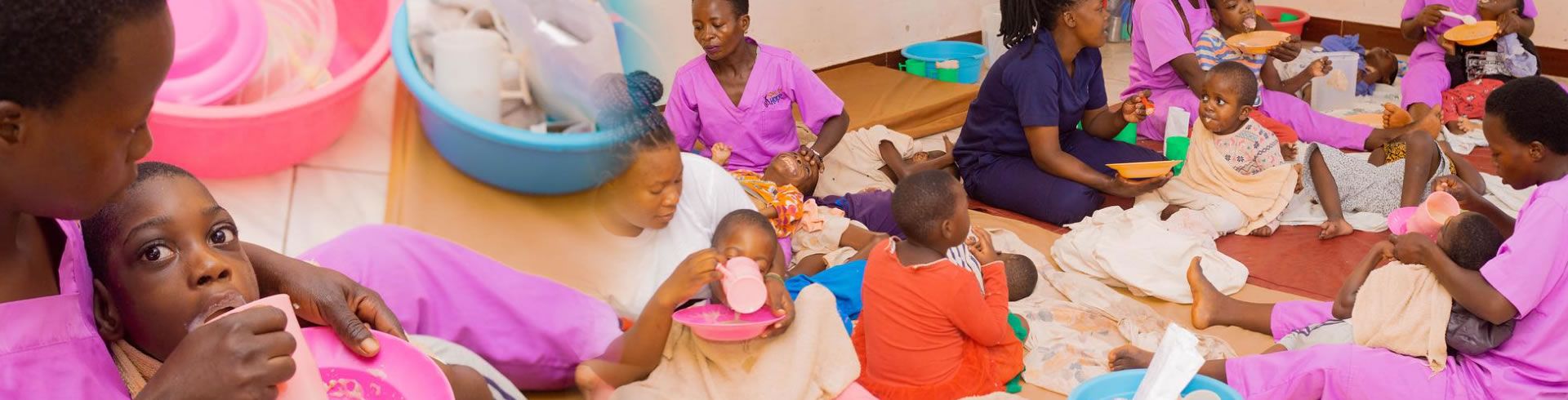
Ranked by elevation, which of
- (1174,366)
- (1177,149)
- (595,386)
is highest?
(595,386)

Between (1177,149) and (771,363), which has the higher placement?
(771,363)

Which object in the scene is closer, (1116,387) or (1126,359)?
(1116,387)

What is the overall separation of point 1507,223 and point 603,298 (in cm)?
169

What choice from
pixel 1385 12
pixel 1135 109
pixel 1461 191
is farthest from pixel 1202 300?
pixel 1385 12

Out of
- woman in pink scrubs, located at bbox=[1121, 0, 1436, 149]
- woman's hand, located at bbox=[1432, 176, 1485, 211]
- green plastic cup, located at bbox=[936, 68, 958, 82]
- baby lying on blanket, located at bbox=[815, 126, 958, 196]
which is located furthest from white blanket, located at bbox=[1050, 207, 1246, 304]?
green plastic cup, located at bbox=[936, 68, 958, 82]

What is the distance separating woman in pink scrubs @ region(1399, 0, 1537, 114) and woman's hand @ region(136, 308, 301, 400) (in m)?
3.13

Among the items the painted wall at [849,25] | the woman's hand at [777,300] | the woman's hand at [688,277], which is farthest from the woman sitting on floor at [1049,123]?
the woman's hand at [688,277]

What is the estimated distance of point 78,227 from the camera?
2.05 feet

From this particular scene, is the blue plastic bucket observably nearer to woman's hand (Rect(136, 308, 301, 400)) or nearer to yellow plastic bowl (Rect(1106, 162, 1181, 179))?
yellow plastic bowl (Rect(1106, 162, 1181, 179))

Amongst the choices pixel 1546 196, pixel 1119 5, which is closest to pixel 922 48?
pixel 1119 5

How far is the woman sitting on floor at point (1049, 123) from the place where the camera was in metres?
2.50

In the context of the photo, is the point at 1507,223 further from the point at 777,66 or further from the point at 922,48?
the point at 922,48

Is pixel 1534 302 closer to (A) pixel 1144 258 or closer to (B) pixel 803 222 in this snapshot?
(A) pixel 1144 258

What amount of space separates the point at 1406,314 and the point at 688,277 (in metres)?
1.25
